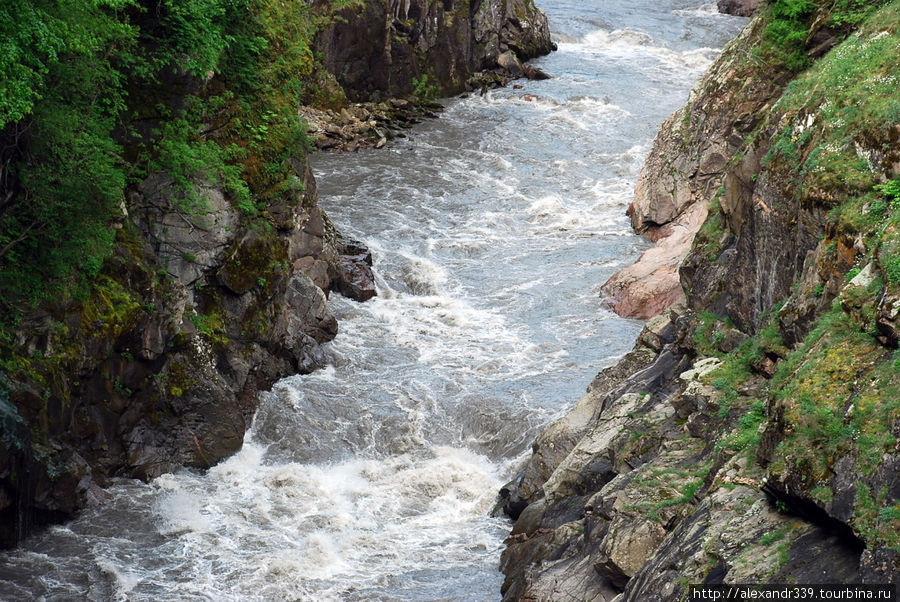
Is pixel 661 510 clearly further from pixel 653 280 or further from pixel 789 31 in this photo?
pixel 653 280

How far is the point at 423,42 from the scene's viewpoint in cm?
5109

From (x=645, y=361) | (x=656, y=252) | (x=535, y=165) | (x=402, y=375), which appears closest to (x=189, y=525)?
(x=402, y=375)

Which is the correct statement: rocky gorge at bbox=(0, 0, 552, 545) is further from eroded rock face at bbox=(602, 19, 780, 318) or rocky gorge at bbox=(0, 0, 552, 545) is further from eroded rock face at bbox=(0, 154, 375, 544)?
eroded rock face at bbox=(602, 19, 780, 318)

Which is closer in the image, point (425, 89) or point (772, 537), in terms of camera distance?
point (772, 537)

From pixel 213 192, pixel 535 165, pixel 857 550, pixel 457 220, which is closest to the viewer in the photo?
pixel 857 550

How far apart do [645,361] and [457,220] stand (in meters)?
17.0

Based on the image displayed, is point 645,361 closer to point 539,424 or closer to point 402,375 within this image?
point 539,424

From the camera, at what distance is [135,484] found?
1995 centimetres

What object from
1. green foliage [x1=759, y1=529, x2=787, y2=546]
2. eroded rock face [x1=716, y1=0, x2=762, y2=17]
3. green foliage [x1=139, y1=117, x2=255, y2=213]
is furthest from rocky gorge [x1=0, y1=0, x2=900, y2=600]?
eroded rock face [x1=716, y1=0, x2=762, y2=17]

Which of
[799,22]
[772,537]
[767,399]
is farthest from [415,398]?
[772,537]

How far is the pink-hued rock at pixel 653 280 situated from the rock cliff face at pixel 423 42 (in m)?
22.6

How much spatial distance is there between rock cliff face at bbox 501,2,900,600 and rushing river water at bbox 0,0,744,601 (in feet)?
8.12

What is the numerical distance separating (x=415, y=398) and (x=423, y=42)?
105 feet

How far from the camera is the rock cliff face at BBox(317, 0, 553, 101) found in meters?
47.7
